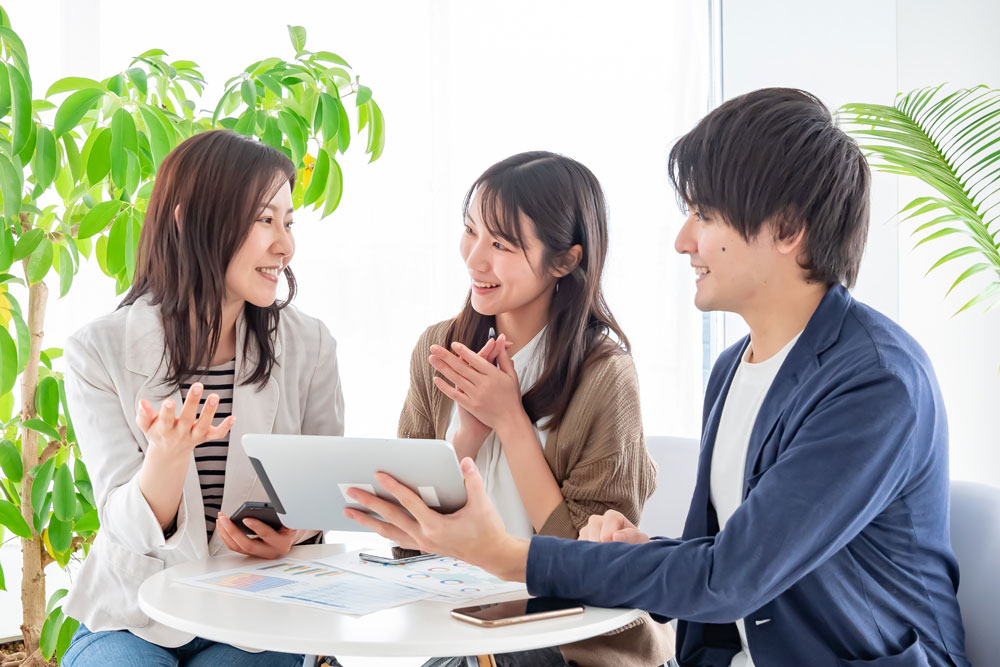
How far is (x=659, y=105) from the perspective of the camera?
3328mm

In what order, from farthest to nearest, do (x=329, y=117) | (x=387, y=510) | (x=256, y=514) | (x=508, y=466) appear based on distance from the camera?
(x=329, y=117), (x=508, y=466), (x=256, y=514), (x=387, y=510)

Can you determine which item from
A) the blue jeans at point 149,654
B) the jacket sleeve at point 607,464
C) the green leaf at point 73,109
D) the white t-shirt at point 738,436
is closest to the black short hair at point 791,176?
the white t-shirt at point 738,436

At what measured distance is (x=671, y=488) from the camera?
1746 millimetres

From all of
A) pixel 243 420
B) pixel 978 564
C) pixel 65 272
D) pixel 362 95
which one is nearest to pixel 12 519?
pixel 65 272

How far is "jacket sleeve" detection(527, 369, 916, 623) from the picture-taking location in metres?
0.94

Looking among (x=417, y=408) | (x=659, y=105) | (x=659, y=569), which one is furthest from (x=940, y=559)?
(x=659, y=105)

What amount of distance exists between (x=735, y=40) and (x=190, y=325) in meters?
2.20

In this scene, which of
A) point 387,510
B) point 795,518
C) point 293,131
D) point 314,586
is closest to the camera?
point 795,518

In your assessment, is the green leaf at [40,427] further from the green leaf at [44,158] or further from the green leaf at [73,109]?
the green leaf at [73,109]

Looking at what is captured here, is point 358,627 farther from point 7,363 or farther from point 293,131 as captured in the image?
point 293,131

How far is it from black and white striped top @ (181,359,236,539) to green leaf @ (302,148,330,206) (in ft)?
2.16

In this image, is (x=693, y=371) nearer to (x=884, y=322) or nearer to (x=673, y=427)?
(x=673, y=427)

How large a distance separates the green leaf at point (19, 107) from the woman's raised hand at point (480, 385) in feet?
3.00

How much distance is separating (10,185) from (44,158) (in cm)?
11
